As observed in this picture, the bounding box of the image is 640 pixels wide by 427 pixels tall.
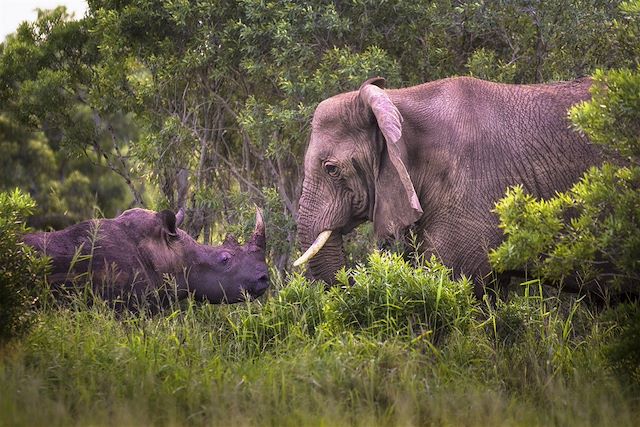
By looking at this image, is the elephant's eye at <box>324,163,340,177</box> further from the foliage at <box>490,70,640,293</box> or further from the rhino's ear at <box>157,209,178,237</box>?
the foliage at <box>490,70,640,293</box>

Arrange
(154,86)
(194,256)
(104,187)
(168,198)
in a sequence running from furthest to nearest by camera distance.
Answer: (104,187)
(168,198)
(154,86)
(194,256)

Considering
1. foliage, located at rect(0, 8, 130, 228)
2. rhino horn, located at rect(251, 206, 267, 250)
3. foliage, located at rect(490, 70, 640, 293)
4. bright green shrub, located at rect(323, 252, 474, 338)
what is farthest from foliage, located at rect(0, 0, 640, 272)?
bright green shrub, located at rect(323, 252, 474, 338)

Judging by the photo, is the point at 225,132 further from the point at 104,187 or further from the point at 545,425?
the point at 104,187

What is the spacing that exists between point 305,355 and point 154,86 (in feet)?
21.5

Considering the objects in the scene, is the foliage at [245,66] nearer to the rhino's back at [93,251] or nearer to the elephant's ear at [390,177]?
the elephant's ear at [390,177]

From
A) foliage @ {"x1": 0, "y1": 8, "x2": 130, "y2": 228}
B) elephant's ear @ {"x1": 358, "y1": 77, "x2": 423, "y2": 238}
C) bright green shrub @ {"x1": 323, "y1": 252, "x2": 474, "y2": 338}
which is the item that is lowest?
bright green shrub @ {"x1": 323, "y1": 252, "x2": 474, "y2": 338}

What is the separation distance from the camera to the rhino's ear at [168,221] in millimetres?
10500

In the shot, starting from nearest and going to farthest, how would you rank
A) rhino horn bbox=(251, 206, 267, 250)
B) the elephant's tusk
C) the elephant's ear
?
the elephant's ear < the elephant's tusk < rhino horn bbox=(251, 206, 267, 250)

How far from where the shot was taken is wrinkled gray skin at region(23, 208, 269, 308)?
979 centimetres

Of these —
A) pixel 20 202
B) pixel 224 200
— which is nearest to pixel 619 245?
pixel 20 202

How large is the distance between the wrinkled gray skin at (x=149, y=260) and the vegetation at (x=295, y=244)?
33 cm

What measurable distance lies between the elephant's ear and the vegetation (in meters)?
0.58

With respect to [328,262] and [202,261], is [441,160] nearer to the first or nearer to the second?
[328,262]

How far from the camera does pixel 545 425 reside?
6.99m
